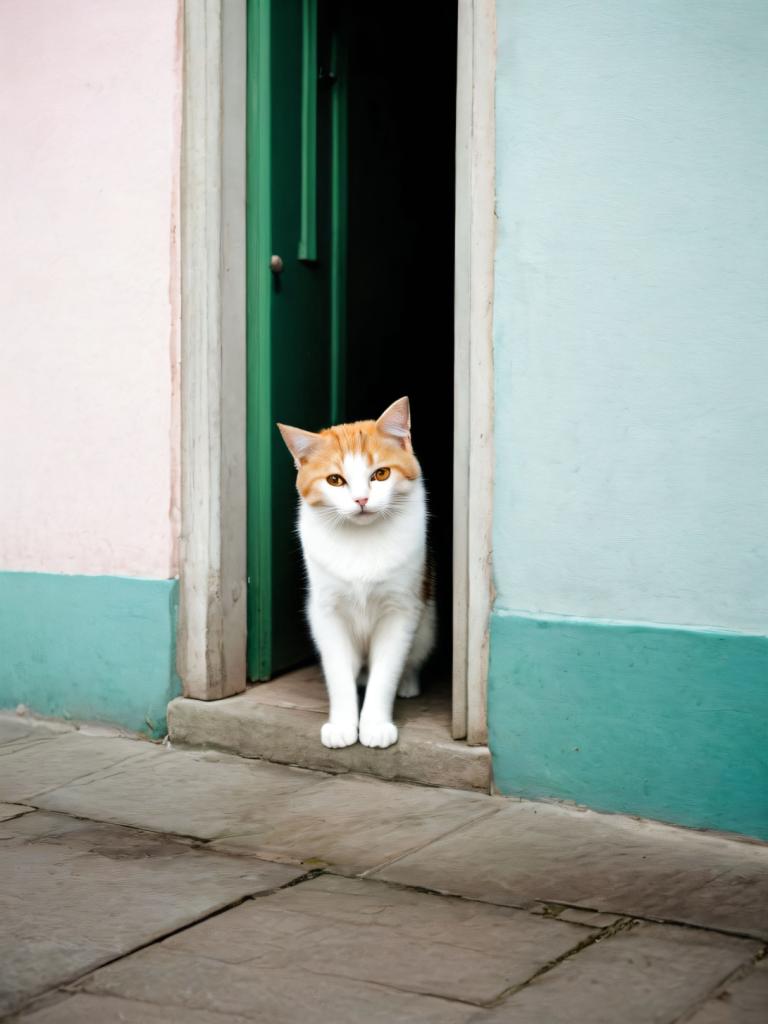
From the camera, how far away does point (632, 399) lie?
9.56 feet

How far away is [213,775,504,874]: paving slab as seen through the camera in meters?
2.76

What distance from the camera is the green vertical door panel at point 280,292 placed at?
12.4 feet

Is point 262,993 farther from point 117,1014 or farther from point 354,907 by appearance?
point 354,907

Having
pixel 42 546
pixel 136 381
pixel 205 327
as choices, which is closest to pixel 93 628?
pixel 42 546

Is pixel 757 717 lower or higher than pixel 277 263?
lower

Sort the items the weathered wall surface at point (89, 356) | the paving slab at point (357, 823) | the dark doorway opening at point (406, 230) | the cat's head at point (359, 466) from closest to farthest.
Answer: the paving slab at point (357, 823), the cat's head at point (359, 466), the weathered wall surface at point (89, 356), the dark doorway opening at point (406, 230)

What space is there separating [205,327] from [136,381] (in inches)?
12.3

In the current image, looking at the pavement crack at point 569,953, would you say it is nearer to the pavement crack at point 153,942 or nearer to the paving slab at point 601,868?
the paving slab at point 601,868

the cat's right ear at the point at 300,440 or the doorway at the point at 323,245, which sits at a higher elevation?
the doorway at the point at 323,245

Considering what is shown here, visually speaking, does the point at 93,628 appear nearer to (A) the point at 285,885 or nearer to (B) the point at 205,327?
(B) the point at 205,327

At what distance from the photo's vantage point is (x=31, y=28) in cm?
392

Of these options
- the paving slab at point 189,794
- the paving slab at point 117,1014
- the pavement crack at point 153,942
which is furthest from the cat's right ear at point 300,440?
the paving slab at point 117,1014

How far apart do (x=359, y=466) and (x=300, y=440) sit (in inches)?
8.3

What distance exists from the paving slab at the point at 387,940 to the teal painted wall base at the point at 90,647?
4.51 ft
